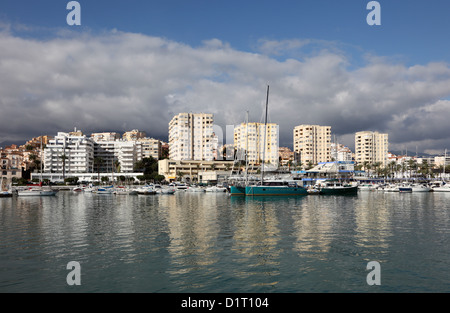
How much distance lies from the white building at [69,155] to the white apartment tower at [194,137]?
4766 cm

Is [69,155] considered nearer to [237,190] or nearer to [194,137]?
[194,137]

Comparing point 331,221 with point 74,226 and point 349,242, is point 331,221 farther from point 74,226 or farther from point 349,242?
point 74,226

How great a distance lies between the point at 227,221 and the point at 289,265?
1705cm

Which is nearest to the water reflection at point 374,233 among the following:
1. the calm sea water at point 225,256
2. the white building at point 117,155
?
the calm sea water at point 225,256

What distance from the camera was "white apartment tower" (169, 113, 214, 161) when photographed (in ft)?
579

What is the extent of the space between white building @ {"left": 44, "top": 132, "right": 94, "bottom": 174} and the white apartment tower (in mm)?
47657

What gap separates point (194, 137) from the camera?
180 metres

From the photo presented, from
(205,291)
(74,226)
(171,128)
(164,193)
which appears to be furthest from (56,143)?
(205,291)

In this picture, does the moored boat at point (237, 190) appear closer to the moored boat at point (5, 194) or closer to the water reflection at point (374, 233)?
the water reflection at point (374, 233)

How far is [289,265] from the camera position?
17.9 metres

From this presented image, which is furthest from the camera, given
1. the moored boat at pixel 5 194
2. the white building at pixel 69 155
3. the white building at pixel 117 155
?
the white building at pixel 117 155

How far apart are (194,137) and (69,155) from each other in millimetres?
66503

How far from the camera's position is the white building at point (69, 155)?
552 feet

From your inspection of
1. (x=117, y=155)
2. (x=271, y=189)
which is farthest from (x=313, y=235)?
(x=117, y=155)
